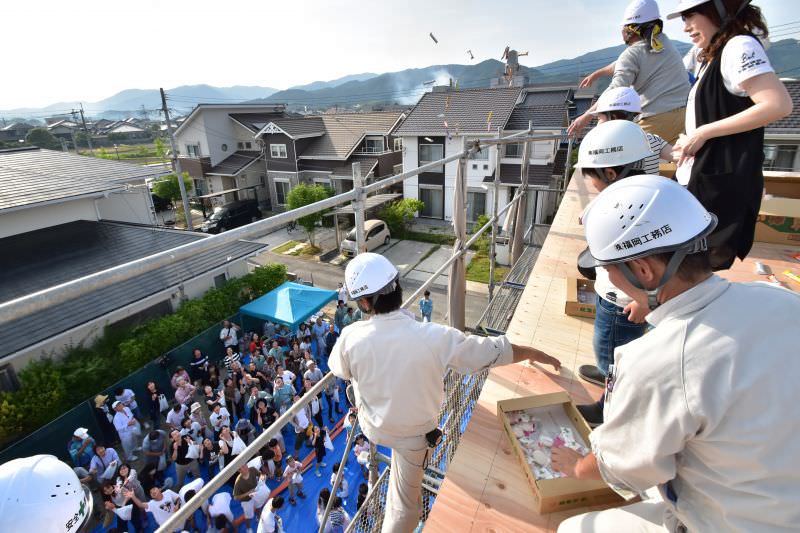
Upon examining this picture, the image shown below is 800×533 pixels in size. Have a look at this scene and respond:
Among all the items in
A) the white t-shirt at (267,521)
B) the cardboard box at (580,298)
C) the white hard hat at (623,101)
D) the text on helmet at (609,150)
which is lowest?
the white t-shirt at (267,521)

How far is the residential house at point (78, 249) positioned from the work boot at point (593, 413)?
979cm

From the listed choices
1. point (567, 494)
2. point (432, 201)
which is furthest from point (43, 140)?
point (567, 494)

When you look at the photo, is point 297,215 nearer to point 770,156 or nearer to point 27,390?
point 27,390

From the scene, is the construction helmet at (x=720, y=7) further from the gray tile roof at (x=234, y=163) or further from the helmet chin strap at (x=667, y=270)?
the gray tile roof at (x=234, y=163)

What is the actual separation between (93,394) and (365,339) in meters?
9.38

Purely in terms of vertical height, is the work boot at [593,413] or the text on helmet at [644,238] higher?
the text on helmet at [644,238]

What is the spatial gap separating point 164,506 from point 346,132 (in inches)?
834

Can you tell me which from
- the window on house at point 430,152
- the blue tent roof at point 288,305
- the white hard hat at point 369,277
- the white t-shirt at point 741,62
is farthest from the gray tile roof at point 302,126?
the white t-shirt at point 741,62

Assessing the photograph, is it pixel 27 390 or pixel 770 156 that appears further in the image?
pixel 770 156

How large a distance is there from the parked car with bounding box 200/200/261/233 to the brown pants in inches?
802

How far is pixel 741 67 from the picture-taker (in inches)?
68.9

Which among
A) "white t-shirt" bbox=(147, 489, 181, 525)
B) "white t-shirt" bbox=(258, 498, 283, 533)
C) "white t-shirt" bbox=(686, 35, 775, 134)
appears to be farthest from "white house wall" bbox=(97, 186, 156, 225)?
"white t-shirt" bbox=(686, 35, 775, 134)

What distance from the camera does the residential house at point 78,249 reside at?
8617mm

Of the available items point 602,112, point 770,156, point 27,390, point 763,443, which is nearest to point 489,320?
point 602,112
